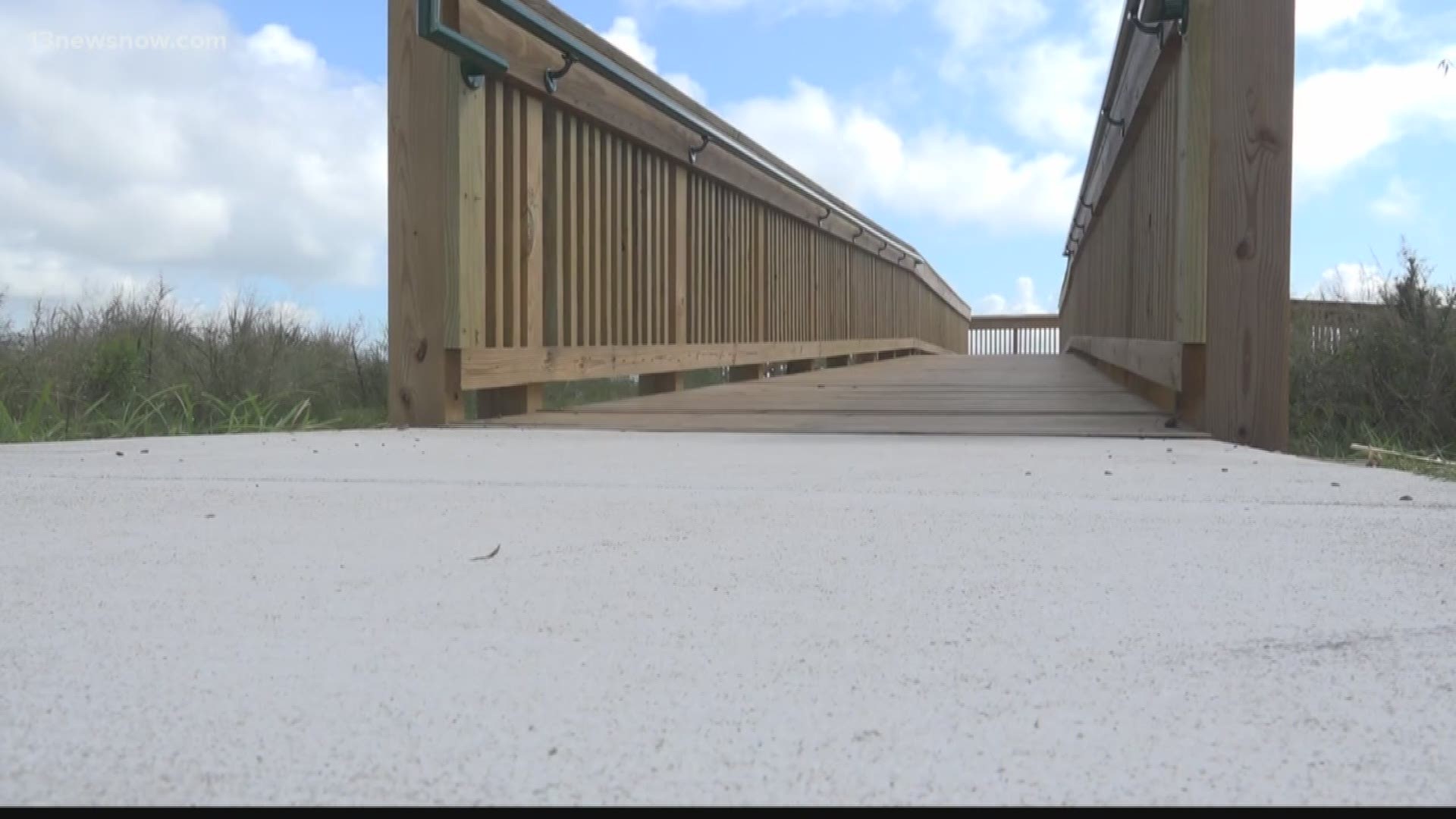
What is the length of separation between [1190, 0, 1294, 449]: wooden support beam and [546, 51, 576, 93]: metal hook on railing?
2.26m

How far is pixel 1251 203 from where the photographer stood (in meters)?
3.25

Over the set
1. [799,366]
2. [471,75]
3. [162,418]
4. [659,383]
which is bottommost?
[162,418]

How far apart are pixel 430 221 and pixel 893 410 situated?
1.89m

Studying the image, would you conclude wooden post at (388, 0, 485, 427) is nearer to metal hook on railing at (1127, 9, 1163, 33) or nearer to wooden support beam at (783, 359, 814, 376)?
metal hook on railing at (1127, 9, 1163, 33)

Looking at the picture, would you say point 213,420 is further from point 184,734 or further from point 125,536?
point 184,734

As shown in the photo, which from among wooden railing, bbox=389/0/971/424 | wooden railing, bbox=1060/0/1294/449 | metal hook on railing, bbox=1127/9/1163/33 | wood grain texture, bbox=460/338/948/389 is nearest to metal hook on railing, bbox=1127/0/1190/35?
wooden railing, bbox=1060/0/1294/449

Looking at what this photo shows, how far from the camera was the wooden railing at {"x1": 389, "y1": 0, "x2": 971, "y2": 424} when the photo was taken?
385cm

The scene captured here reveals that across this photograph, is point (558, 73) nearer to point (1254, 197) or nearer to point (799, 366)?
point (1254, 197)

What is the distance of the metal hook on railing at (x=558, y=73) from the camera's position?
4.37 m

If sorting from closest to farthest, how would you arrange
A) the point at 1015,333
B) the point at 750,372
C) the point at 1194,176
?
the point at 1194,176 < the point at 750,372 < the point at 1015,333

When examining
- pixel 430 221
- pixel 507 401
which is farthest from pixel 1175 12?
pixel 507 401

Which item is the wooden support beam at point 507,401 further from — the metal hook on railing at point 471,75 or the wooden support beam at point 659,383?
the wooden support beam at point 659,383

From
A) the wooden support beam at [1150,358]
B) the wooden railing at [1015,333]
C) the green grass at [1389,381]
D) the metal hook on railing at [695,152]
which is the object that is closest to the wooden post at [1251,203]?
the wooden support beam at [1150,358]

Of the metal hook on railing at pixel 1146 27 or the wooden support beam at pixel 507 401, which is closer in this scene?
the metal hook on railing at pixel 1146 27
